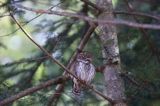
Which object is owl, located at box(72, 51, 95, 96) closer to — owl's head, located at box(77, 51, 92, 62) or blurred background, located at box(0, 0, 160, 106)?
owl's head, located at box(77, 51, 92, 62)

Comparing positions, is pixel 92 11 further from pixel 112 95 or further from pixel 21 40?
pixel 21 40

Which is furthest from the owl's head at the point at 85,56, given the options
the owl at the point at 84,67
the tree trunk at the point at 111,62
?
the tree trunk at the point at 111,62

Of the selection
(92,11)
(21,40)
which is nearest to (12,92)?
(92,11)

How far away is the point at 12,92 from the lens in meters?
5.16

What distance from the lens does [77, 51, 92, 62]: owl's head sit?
16.3 ft

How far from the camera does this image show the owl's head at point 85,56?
4.96 meters

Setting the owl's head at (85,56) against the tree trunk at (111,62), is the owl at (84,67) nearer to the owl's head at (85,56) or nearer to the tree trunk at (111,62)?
the owl's head at (85,56)

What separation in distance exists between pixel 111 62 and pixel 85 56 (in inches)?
9.6

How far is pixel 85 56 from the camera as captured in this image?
4.96 meters

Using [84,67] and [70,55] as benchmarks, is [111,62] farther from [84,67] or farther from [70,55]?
[70,55]

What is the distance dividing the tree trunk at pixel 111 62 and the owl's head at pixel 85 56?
13 cm

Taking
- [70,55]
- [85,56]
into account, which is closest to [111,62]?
[85,56]

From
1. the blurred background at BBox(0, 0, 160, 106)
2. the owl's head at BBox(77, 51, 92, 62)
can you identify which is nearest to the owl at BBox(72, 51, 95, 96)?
the owl's head at BBox(77, 51, 92, 62)

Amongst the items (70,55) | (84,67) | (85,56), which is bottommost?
(70,55)
